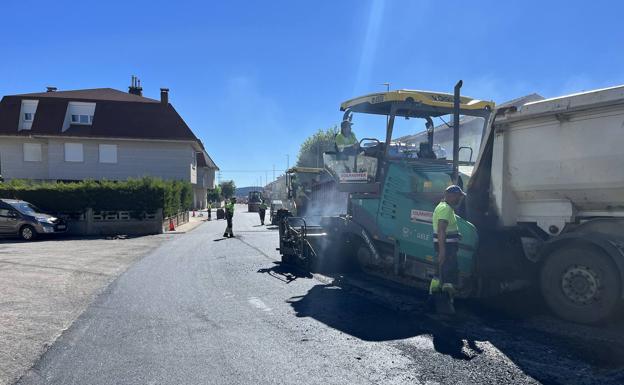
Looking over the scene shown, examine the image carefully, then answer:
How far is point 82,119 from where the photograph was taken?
32656 mm

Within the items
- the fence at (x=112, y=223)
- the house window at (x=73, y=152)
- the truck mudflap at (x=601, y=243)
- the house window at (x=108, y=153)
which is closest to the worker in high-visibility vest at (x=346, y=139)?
the truck mudflap at (x=601, y=243)

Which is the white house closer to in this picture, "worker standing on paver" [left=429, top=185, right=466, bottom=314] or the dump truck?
the dump truck

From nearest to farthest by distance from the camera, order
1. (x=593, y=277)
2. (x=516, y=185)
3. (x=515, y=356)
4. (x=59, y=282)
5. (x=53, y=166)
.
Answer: (x=515, y=356) < (x=593, y=277) < (x=516, y=185) < (x=59, y=282) < (x=53, y=166)

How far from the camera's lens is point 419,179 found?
6879 mm

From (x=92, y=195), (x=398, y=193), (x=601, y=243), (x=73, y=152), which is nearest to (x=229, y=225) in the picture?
(x=92, y=195)

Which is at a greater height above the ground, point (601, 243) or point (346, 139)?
point (346, 139)

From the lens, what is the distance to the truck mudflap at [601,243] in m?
4.71

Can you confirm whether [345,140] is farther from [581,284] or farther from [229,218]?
[229,218]

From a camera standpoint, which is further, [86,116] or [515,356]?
[86,116]

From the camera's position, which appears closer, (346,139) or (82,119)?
(346,139)

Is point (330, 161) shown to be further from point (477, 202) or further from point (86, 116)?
point (86, 116)

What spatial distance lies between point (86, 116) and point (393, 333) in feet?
110

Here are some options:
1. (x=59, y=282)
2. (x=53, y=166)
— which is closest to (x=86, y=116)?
(x=53, y=166)

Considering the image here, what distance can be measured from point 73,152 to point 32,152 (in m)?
3.02
